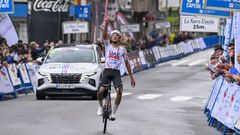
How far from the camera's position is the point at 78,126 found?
1525 centimetres

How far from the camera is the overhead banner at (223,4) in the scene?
17.3 m

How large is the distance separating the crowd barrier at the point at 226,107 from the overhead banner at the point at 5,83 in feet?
27.5

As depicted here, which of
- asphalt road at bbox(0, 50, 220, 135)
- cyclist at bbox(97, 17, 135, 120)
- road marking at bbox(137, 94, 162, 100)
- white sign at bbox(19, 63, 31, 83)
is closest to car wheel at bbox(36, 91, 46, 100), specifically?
asphalt road at bbox(0, 50, 220, 135)

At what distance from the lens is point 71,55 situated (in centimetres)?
2392

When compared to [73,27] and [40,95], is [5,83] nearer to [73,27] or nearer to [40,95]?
[40,95]

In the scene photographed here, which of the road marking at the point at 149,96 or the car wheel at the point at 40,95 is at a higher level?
the car wheel at the point at 40,95

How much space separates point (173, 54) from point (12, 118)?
129 ft

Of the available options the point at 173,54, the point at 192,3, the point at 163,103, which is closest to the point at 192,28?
the point at 192,3

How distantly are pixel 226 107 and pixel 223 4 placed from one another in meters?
3.27

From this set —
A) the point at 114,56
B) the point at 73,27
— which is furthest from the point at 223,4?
the point at 73,27

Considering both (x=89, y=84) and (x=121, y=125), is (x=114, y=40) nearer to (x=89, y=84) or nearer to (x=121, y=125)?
(x=121, y=125)

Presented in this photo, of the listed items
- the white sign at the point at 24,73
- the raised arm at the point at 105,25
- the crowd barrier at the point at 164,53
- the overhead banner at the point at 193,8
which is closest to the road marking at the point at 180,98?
the overhead banner at the point at 193,8

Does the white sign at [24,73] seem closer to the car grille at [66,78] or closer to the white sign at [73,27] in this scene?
the car grille at [66,78]

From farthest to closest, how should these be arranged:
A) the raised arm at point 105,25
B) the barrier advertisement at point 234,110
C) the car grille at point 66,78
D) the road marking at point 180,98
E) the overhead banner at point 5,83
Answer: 1. the road marking at point 180,98
2. the overhead banner at point 5,83
3. the car grille at point 66,78
4. the raised arm at point 105,25
5. the barrier advertisement at point 234,110
